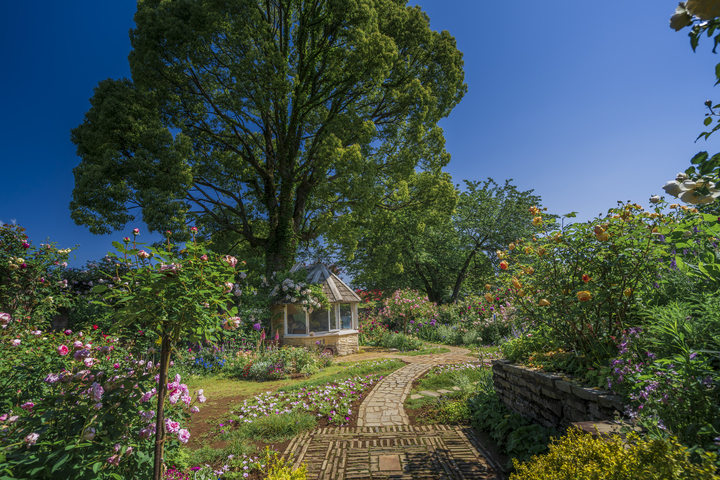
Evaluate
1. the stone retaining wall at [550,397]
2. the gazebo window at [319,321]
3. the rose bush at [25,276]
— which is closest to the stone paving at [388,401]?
the stone retaining wall at [550,397]

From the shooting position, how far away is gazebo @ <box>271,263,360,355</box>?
9852mm

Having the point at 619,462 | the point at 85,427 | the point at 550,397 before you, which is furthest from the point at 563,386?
the point at 85,427

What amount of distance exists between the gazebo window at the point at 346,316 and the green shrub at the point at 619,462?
9.02 metres

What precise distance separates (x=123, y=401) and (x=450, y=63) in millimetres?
13180

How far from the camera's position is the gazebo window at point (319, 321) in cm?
1011

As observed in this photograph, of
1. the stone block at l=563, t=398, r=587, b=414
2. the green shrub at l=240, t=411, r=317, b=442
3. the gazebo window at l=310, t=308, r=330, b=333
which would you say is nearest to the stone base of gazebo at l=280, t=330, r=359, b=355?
the gazebo window at l=310, t=308, r=330, b=333

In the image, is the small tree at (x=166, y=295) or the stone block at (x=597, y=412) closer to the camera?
the small tree at (x=166, y=295)

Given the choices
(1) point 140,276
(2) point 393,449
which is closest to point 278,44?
(1) point 140,276

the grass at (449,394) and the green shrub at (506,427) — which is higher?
the green shrub at (506,427)

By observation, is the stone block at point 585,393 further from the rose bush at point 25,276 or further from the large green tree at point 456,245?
the large green tree at point 456,245

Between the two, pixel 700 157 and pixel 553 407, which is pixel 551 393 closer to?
pixel 553 407

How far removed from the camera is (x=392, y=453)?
345 cm

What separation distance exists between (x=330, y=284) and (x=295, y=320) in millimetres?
1679

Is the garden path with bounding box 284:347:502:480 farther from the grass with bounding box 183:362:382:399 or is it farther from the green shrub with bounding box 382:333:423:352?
the green shrub with bounding box 382:333:423:352
